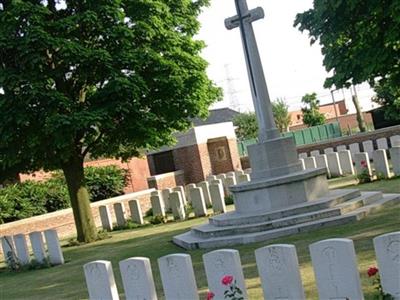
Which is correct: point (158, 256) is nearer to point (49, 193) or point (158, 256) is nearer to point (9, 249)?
point (9, 249)

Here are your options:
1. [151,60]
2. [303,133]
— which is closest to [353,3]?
[151,60]

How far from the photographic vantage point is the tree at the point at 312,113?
57469 mm

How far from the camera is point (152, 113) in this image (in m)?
15.2

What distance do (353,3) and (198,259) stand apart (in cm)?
468

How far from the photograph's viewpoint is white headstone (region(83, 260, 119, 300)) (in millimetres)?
5785

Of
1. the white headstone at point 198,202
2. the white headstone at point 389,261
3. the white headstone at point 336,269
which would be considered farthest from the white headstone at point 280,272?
the white headstone at point 198,202

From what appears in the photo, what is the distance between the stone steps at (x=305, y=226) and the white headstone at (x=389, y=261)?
5.49m

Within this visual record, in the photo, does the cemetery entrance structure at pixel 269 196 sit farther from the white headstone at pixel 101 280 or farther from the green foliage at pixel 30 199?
the green foliage at pixel 30 199

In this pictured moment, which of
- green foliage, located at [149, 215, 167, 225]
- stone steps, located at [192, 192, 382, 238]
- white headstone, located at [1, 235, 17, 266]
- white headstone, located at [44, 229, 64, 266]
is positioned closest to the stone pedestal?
stone steps, located at [192, 192, 382, 238]

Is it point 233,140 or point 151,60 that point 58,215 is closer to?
point 151,60

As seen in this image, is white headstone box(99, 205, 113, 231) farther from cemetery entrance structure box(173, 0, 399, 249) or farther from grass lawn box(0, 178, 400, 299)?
cemetery entrance structure box(173, 0, 399, 249)

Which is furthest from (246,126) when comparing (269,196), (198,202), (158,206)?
(269,196)

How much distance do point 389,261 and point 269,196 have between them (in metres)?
6.71

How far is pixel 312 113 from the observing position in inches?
2311
